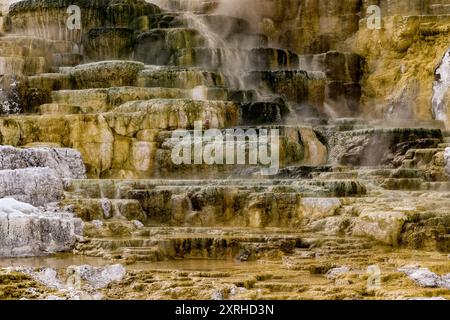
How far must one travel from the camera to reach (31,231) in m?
9.52

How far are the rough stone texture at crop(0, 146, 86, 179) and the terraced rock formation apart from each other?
0.02 meters

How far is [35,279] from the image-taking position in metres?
8.08

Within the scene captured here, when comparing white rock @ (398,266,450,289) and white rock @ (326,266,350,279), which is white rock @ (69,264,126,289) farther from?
white rock @ (398,266,450,289)

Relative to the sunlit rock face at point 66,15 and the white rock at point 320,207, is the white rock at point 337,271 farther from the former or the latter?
the sunlit rock face at point 66,15

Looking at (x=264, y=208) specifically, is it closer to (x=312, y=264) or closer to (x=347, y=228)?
(x=347, y=228)

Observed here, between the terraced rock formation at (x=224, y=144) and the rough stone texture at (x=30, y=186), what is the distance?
0.7 inches

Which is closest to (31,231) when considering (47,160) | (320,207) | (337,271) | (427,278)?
(47,160)

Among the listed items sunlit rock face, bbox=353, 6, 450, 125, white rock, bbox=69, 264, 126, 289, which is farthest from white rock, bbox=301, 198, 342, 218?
sunlit rock face, bbox=353, 6, 450, 125

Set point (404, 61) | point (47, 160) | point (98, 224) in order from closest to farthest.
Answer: point (98, 224) → point (47, 160) → point (404, 61)

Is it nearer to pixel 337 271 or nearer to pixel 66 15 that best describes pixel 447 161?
pixel 337 271

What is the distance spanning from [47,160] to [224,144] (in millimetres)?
2483

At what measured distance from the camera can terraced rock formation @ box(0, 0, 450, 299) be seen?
29.8ft

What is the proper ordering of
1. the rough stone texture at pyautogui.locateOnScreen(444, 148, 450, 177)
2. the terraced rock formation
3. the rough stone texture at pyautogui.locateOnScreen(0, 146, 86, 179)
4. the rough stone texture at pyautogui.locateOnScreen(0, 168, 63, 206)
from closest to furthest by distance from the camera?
the terraced rock formation < the rough stone texture at pyautogui.locateOnScreen(0, 168, 63, 206) < the rough stone texture at pyautogui.locateOnScreen(0, 146, 86, 179) < the rough stone texture at pyautogui.locateOnScreen(444, 148, 450, 177)
